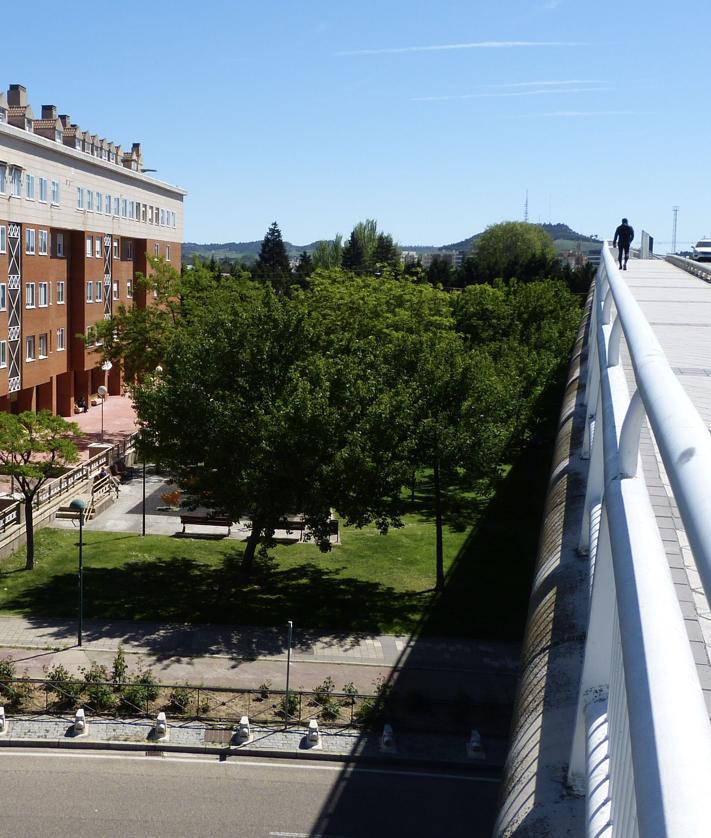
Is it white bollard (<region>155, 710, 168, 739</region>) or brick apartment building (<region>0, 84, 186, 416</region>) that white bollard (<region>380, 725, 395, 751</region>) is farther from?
brick apartment building (<region>0, 84, 186, 416</region>)

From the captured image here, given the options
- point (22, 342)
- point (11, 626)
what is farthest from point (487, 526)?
point (22, 342)

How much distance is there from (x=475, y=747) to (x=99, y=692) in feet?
23.4

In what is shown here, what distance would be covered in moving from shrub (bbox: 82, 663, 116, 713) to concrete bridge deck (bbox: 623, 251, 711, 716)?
11766 millimetres

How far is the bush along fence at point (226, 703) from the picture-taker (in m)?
18.4

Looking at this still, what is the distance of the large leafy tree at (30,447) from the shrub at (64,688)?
7.45 m

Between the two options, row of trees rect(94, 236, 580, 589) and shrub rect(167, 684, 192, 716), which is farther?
row of trees rect(94, 236, 580, 589)

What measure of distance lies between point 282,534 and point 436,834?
1744 cm

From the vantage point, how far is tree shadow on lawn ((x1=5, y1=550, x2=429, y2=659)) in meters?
22.3

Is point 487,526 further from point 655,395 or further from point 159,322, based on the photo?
point 655,395

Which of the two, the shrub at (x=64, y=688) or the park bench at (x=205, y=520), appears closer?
the shrub at (x=64, y=688)

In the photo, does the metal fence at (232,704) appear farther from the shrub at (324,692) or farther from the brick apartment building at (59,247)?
the brick apartment building at (59,247)

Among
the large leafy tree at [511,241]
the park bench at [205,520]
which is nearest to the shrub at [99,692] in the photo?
the park bench at [205,520]

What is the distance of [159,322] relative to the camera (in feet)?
135

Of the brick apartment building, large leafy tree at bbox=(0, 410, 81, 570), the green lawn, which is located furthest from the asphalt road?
the brick apartment building
